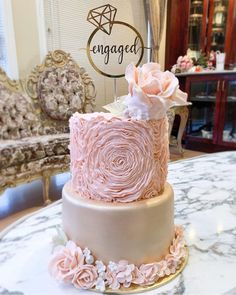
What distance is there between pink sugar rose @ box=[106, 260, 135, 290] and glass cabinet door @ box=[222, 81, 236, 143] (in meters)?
3.18

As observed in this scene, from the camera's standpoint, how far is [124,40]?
3.66m

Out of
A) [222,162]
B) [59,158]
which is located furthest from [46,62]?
[222,162]

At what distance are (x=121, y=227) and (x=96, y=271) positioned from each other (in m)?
0.10

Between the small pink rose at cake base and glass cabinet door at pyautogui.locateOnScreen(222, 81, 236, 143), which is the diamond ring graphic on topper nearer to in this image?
glass cabinet door at pyautogui.locateOnScreen(222, 81, 236, 143)

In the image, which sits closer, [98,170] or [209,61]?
[98,170]

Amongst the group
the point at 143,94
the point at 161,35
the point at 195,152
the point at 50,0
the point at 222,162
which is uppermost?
the point at 50,0

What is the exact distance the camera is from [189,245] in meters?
0.67

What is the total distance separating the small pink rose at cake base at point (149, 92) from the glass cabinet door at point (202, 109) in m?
3.17

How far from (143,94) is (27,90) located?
227 centimetres

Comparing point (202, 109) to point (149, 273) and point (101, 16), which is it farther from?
point (149, 273)

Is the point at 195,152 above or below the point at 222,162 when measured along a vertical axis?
below

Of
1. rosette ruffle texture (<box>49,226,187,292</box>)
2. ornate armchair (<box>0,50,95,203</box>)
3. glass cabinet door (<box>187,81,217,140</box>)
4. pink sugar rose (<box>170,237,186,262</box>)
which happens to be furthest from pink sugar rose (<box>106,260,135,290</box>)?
glass cabinet door (<box>187,81,217,140</box>)

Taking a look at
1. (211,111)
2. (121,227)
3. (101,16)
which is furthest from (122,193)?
(211,111)

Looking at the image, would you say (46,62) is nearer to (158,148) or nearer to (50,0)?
(50,0)
